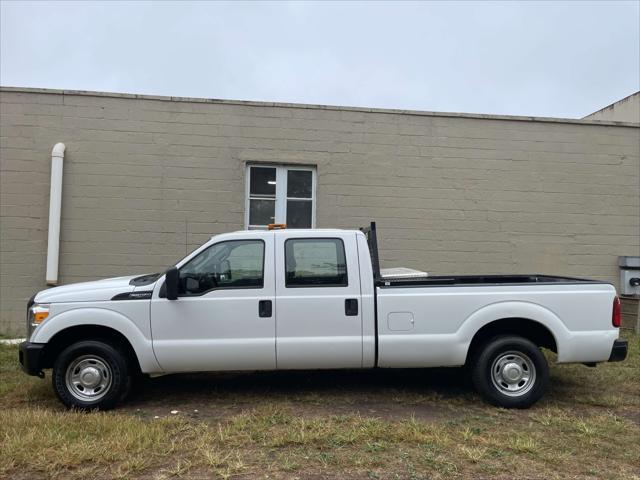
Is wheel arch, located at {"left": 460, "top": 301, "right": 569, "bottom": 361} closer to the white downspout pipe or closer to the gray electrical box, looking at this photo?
the gray electrical box

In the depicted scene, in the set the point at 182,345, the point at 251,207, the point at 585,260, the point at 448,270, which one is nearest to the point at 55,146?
the point at 251,207

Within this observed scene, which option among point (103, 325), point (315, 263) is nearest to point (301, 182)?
point (315, 263)

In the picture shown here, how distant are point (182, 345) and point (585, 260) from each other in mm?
8039

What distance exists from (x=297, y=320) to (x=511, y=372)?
2297mm

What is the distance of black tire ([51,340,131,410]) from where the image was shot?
208 inches

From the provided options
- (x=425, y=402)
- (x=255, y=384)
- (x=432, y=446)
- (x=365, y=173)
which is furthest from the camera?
(x=365, y=173)

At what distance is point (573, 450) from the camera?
4.50 m

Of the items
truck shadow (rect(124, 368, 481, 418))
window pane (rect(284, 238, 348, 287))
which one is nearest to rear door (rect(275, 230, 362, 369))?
window pane (rect(284, 238, 348, 287))

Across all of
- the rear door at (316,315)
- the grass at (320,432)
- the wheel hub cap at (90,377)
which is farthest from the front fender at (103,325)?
the rear door at (316,315)

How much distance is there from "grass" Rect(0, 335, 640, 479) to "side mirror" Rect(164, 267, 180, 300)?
1.16 meters

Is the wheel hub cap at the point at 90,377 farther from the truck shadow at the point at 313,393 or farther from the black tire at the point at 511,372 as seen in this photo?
the black tire at the point at 511,372

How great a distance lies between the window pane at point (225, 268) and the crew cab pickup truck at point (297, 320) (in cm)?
1

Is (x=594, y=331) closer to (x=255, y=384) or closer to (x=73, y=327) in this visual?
(x=255, y=384)

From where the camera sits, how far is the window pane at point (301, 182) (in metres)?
9.85
